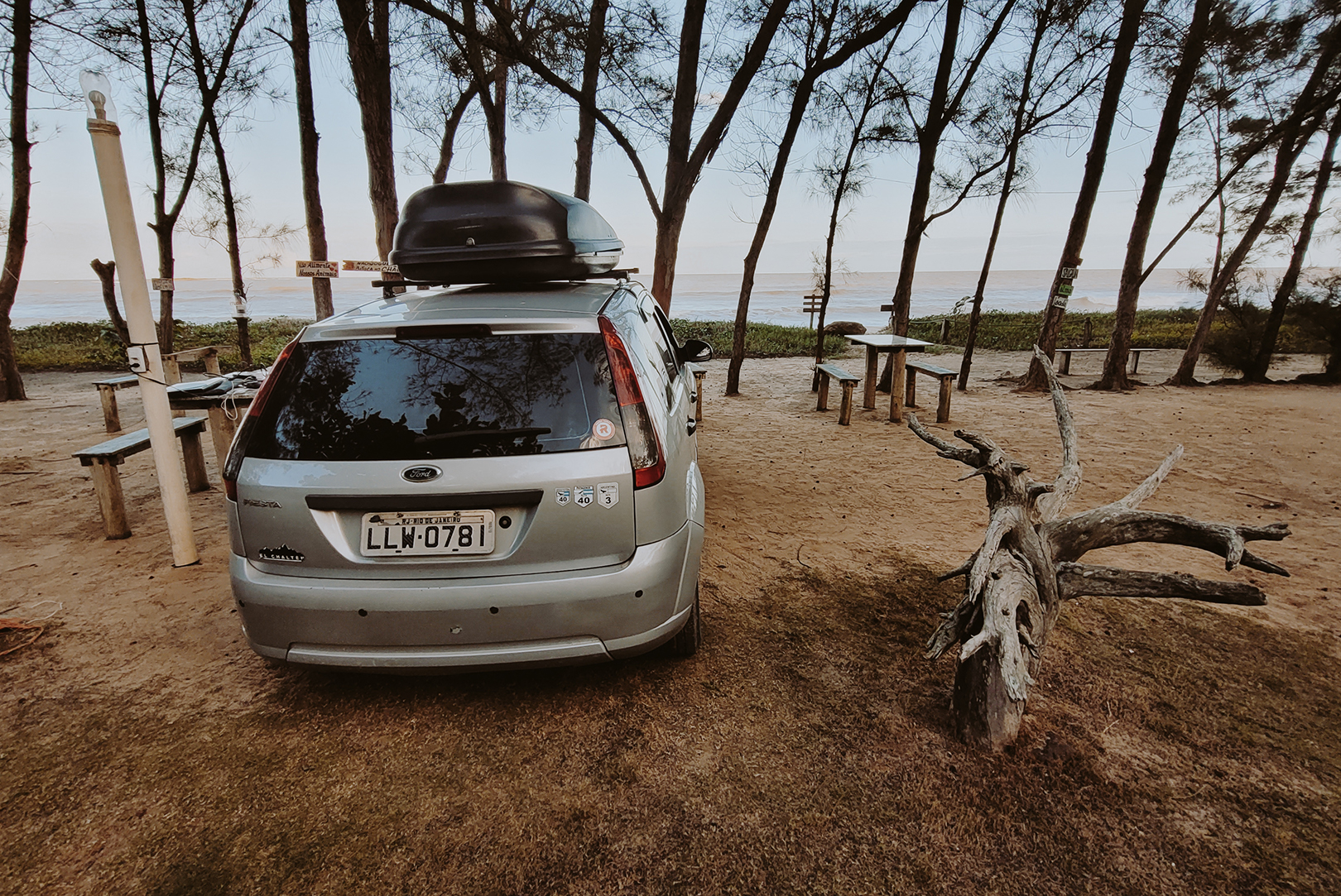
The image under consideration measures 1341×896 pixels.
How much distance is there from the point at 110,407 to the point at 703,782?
890 centimetres

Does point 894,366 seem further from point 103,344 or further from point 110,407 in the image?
point 103,344

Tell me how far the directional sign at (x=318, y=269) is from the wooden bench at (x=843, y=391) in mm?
7094

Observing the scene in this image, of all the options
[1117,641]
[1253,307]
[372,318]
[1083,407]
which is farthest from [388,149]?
[1253,307]

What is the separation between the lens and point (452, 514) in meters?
2.28

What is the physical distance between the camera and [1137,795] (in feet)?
7.14

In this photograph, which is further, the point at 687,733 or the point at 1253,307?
the point at 1253,307

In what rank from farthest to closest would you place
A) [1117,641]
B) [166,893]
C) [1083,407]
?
[1083,407] → [1117,641] → [166,893]

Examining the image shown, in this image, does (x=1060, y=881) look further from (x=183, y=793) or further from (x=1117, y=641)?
(x=183, y=793)

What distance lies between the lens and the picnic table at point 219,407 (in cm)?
567

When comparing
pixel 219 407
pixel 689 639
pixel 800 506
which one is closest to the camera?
pixel 689 639

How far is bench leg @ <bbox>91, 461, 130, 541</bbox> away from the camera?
15.0 ft

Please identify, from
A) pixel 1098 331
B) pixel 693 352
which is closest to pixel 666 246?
pixel 693 352

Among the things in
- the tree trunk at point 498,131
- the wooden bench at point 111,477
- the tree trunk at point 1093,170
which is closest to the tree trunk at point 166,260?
the tree trunk at point 498,131

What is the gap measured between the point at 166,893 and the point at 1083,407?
35.6 feet
